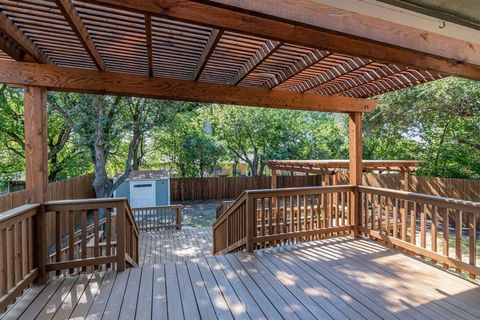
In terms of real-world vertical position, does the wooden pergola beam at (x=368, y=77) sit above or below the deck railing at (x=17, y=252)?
above

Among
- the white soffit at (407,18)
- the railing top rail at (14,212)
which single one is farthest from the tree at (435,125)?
the railing top rail at (14,212)

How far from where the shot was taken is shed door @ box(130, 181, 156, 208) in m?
12.7

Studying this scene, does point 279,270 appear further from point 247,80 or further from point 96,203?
point 247,80

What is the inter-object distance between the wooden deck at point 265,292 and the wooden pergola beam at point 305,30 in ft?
7.28

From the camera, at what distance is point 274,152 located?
15.8 metres

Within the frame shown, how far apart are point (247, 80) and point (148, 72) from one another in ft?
4.67

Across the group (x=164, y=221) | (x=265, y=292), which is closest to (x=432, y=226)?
(x=265, y=292)

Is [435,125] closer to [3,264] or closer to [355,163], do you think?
[355,163]

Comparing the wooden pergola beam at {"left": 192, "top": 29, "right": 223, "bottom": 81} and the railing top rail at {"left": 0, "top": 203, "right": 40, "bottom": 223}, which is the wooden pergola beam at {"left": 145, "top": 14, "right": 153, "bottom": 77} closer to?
the wooden pergola beam at {"left": 192, "top": 29, "right": 223, "bottom": 81}

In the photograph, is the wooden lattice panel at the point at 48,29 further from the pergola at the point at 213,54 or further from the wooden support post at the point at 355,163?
the wooden support post at the point at 355,163

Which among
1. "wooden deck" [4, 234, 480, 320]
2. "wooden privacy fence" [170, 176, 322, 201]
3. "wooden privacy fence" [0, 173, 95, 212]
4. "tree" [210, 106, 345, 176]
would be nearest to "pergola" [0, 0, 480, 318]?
"wooden deck" [4, 234, 480, 320]

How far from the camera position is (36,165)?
3.21 m

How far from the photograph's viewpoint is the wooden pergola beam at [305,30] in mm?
1657

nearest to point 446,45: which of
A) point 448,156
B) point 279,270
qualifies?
point 279,270
